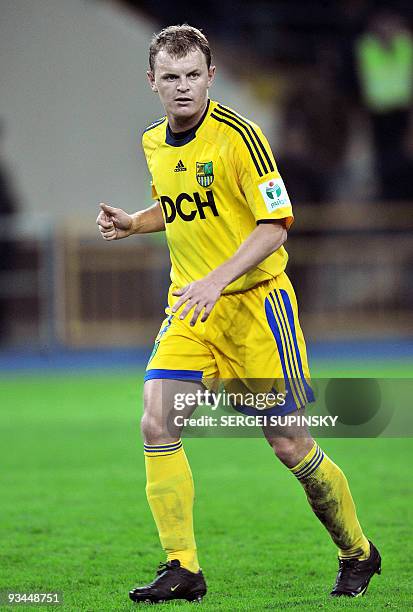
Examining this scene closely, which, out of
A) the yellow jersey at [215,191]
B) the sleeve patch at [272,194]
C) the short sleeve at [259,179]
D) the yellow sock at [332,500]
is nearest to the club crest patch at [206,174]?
the yellow jersey at [215,191]

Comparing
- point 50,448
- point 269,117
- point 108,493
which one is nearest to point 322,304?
point 269,117

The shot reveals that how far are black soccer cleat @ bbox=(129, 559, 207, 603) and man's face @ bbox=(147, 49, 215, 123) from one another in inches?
68.2

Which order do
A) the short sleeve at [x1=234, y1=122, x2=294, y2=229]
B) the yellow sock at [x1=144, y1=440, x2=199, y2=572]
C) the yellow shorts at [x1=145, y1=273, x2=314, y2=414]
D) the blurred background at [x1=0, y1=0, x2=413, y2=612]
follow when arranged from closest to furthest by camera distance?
the short sleeve at [x1=234, y1=122, x2=294, y2=229] < the yellow sock at [x1=144, y1=440, x2=199, y2=572] < the yellow shorts at [x1=145, y1=273, x2=314, y2=414] < the blurred background at [x1=0, y1=0, x2=413, y2=612]

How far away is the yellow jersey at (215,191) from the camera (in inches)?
184

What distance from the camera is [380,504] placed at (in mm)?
6828

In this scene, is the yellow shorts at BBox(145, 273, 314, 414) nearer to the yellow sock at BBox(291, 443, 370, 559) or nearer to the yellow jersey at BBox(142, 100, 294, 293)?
the yellow jersey at BBox(142, 100, 294, 293)

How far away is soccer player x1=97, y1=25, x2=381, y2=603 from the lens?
4.67 metres

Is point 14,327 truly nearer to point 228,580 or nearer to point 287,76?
point 287,76

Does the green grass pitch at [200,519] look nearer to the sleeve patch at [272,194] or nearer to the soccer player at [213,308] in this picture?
the soccer player at [213,308]

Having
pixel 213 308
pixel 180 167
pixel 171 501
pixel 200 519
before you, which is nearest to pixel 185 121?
pixel 180 167

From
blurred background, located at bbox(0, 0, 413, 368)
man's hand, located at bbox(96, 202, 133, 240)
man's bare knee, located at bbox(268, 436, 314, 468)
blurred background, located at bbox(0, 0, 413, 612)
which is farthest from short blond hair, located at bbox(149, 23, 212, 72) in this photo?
blurred background, located at bbox(0, 0, 413, 368)

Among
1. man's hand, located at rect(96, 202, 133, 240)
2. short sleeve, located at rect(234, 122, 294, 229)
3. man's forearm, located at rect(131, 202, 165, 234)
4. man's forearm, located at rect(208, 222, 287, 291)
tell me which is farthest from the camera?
man's forearm, located at rect(131, 202, 165, 234)

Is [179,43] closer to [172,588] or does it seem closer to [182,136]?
[182,136]

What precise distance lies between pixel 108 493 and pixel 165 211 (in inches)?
112
